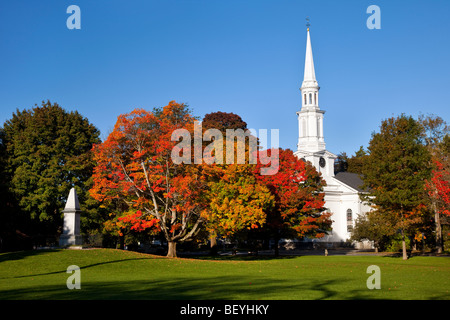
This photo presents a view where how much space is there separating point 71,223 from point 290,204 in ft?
69.7

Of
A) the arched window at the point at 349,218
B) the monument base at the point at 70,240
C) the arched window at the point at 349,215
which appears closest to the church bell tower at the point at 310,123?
the arched window at the point at 349,215

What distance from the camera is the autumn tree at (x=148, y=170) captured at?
33906 millimetres

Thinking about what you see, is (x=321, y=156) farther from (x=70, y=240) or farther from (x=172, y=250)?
(x=70, y=240)

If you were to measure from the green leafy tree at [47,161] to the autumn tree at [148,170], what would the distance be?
678cm

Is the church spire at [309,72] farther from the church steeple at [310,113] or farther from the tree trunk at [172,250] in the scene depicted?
the tree trunk at [172,250]

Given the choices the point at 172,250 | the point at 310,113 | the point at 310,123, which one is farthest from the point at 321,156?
the point at 172,250

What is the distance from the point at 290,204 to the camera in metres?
46.7

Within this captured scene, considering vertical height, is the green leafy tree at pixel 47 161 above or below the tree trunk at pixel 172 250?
above

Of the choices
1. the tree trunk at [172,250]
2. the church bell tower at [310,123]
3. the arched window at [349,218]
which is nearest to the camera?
the tree trunk at [172,250]
